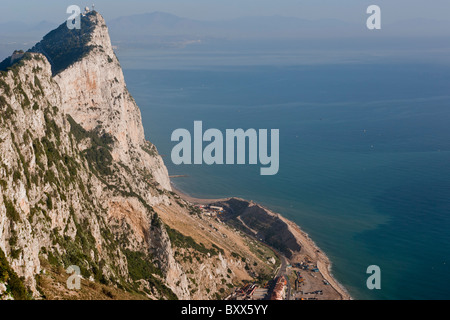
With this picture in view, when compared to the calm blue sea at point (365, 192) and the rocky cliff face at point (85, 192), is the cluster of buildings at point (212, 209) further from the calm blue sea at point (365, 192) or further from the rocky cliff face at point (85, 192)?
the rocky cliff face at point (85, 192)

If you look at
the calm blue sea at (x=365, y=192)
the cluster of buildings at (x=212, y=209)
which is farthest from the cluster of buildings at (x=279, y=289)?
the cluster of buildings at (x=212, y=209)

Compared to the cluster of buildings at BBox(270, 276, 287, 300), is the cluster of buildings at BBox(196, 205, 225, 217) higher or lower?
higher

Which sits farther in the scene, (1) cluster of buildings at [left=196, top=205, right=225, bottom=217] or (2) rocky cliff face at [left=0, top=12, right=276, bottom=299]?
(1) cluster of buildings at [left=196, top=205, right=225, bottom=217]

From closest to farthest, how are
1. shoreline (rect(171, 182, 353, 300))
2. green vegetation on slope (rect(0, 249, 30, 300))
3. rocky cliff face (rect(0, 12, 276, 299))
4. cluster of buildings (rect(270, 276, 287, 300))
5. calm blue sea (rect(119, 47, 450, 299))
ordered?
green vegetation on slope (rect(0, 249, 30, 300)) < rocky cliff face (rect(0, 12, 276, 299)) < cluster of buildings (rect(270, 276, 287, 300)) < shoreline (rect(171, 182, 353, 300)) < calm blue sea (rect(119, 47, 450, 299))

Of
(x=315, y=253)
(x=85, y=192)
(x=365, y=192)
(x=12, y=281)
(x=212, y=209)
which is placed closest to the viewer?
(x=12, y=281)

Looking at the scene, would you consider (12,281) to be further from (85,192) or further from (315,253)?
(315,253)

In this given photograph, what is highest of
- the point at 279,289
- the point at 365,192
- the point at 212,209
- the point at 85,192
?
the point at 85,192

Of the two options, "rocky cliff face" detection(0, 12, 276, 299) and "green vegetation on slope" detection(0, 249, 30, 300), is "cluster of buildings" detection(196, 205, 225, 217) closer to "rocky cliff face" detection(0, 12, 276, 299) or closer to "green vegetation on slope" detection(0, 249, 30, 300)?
"rocky cliff face" detection(0, 12, 276, 299)

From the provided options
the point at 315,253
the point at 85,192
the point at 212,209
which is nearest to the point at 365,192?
the point at 315,253

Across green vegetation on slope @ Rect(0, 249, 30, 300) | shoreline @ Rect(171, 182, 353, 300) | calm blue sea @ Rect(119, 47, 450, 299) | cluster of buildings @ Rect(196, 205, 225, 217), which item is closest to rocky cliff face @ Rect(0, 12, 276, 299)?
green vegetation on slope @ Rect(0, 249, 30, 300)
